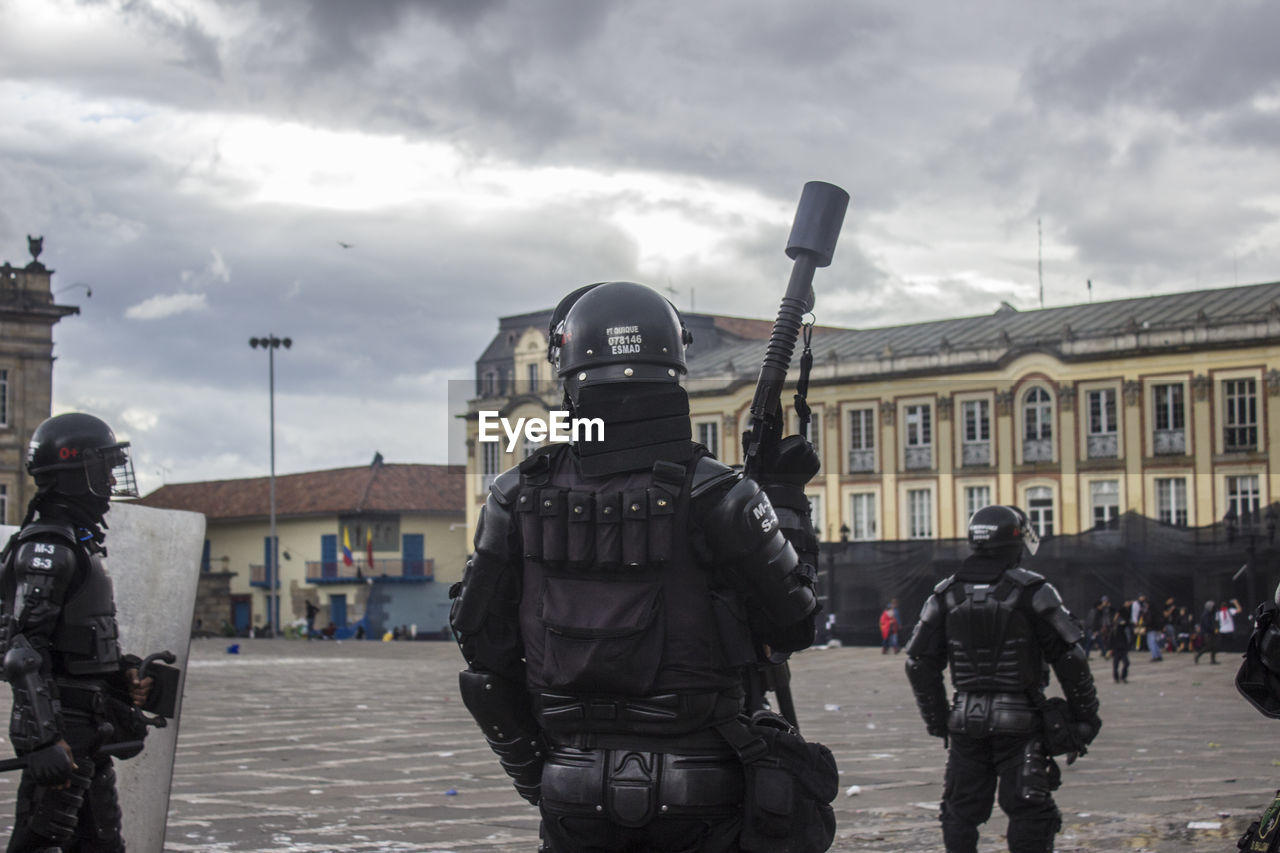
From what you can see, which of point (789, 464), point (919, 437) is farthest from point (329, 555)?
point (789, 464)

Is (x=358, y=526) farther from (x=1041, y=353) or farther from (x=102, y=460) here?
(x=102, y=460)

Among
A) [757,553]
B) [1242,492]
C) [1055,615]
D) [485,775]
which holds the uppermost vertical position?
[1242,492]

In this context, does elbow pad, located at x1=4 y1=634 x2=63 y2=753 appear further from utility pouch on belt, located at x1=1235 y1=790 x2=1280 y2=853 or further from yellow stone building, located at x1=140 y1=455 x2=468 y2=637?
yellow stone building, located at x1=140 y1=455 x2=468 y2=637

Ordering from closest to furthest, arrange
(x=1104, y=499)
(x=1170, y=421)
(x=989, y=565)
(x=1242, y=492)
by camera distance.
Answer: (x=989, y=565)
(x=1242, y=492)
(x=1170, y=421)
(x=1104, y=499)

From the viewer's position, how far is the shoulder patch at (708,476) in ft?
14.5

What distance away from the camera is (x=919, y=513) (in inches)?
2061

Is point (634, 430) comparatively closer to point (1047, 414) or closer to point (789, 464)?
point (789, 464)

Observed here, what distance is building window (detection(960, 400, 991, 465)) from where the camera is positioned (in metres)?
50.6

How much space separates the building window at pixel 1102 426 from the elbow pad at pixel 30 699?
1773 inches

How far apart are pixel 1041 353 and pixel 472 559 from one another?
1820 inches

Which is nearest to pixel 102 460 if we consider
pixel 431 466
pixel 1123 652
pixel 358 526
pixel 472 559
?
pixel 472 559

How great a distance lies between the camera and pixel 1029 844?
7.41 meters

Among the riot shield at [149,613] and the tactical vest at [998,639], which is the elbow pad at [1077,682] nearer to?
the tactical vest at [998,639]

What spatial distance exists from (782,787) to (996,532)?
3987 millimetres
